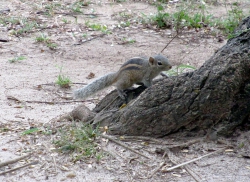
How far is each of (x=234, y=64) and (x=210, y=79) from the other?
258 mm

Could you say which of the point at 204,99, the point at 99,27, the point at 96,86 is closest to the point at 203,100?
the point at 204,99

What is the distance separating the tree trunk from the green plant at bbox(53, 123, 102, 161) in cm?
32

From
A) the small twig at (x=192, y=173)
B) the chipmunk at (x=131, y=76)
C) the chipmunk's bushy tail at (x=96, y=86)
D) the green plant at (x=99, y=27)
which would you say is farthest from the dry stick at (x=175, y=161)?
the green plant at (x=99, y=27)

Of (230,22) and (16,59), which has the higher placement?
(230,22)

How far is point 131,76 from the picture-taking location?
5426 mm

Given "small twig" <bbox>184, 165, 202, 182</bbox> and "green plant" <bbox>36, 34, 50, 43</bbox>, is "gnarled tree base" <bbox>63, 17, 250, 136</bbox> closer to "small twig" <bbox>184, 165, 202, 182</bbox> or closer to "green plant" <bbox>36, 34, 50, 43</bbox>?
"small twig" <bbox>184, 165, 202, 182</bbox>

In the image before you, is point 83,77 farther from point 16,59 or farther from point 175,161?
point 175,161

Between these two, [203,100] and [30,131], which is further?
[30,131]

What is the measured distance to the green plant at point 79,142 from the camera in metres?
4.26

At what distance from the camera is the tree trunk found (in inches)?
161

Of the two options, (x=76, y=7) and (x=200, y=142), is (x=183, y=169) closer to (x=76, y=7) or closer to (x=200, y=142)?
(x=200, y=142)

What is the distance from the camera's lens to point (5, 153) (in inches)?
172

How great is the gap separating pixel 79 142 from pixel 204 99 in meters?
1.30

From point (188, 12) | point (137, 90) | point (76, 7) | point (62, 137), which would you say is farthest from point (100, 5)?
point (62, 137)
